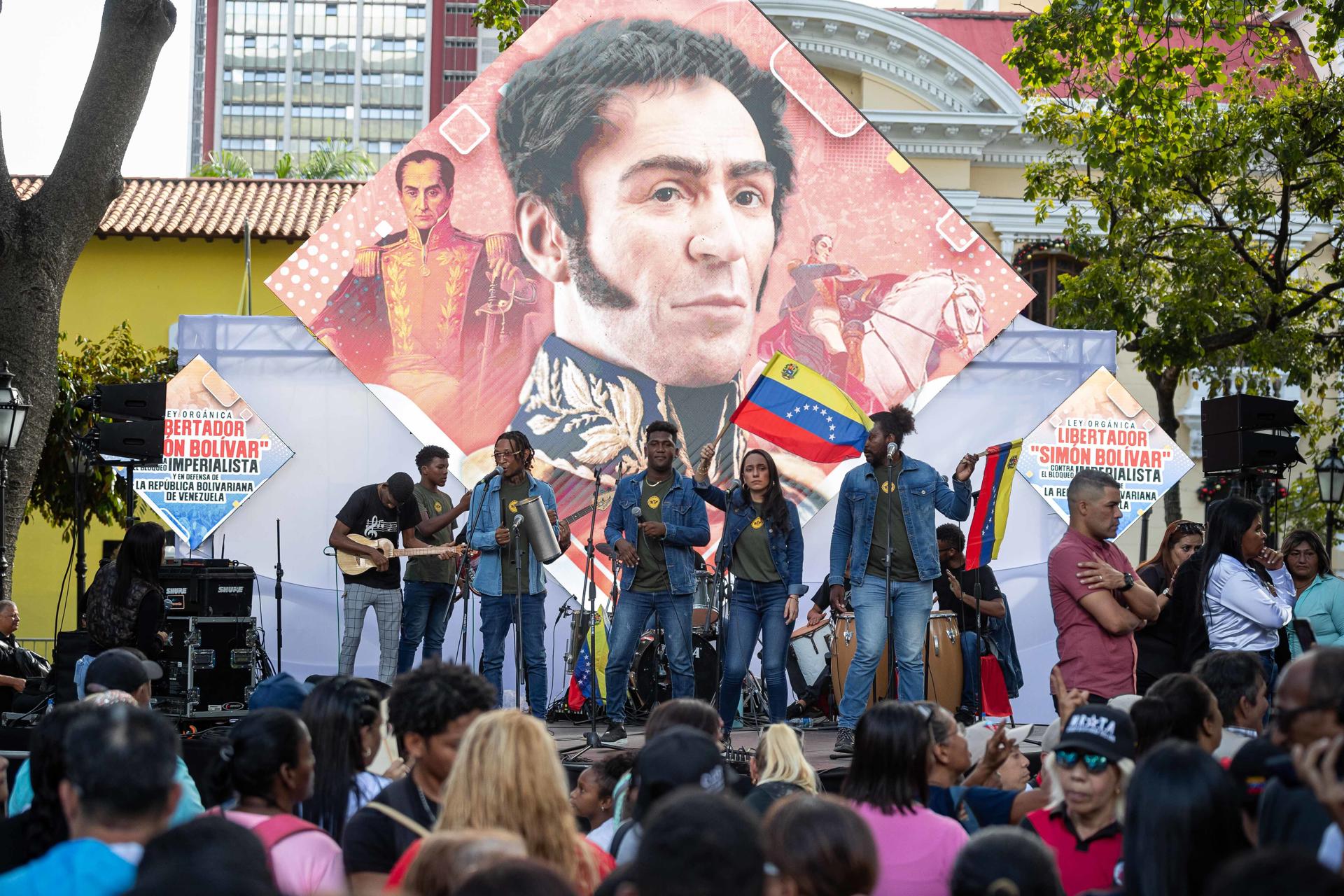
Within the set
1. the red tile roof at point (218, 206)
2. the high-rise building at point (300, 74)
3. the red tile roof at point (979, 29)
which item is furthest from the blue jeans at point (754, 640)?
the high-rise building at point (300, 74)

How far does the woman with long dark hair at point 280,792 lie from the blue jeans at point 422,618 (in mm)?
6471

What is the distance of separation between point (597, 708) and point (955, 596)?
3.06m

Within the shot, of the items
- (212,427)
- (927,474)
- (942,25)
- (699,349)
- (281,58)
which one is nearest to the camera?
(927,474)

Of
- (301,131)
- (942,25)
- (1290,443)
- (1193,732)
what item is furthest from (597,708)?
(301,131)

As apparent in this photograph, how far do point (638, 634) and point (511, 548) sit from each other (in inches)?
41.1

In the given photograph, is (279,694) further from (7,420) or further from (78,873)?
(7,420)

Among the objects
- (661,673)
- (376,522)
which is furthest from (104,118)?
(661,673)

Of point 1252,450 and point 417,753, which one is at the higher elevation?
point 1252,450

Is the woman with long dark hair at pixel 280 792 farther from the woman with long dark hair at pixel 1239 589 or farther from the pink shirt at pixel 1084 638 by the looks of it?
the woman with long dark hair at pixel 1239 589

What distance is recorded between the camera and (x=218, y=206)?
29.0 metres

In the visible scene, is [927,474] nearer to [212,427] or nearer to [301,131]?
[212,427]

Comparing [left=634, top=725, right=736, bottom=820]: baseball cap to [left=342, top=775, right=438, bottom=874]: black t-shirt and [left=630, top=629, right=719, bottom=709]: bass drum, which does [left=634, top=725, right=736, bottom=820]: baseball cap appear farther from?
[left=630, top=629, right=719, bottom=709]: bass drum

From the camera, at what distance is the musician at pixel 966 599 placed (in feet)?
37.9

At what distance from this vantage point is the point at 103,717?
3.48 metres
